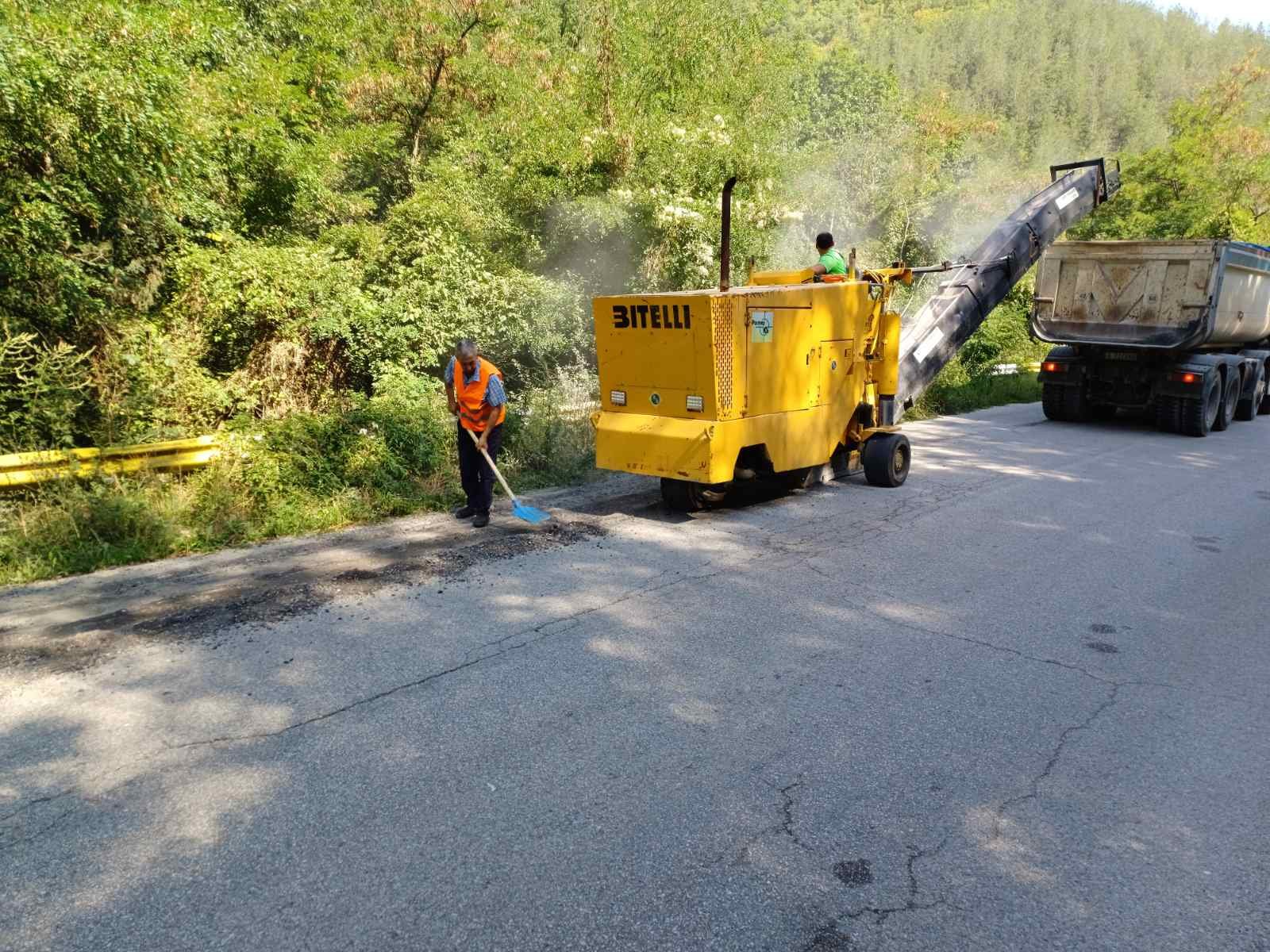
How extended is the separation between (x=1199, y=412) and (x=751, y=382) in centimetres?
850

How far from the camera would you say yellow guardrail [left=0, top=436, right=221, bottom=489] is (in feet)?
20.8

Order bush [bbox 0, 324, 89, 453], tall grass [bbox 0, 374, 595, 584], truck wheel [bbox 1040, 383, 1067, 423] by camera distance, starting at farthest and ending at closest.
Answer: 1. truck wheel [bbox 1040, 383, 1067, 423]
2. bush [bbox 0, 324, 89, 453]
3. tall grass [bbox 0, 374, 595, 584]

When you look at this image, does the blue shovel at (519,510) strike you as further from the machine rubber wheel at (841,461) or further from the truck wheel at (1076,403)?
Answer: the truck wheel at (1076,403)

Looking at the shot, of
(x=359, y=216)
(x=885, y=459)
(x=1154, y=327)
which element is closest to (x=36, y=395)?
(x=885, y=459)

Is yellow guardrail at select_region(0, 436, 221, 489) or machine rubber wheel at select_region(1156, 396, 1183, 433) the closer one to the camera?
yellow guardrail at select_region(0, 436, 221, 489)

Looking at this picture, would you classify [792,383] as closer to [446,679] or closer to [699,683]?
[699,683]

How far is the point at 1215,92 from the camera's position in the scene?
2727 cm

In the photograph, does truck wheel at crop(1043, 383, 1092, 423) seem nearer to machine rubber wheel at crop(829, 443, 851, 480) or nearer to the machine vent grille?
machine rubber wheel at crop(829, 443, 851, 480)

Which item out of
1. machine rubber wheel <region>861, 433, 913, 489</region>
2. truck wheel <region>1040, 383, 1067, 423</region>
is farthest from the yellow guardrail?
truck wheel <region>1040, 383, 1067, 423</region>

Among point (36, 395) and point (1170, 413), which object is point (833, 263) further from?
point (1170, 413)

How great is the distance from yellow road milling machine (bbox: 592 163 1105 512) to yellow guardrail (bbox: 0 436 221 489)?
3325 millimetres

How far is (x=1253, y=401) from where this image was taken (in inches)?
555

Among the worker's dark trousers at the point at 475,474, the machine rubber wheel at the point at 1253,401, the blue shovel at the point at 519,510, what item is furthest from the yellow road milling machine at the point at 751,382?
the machine rubber wheel at the point at 1253,401

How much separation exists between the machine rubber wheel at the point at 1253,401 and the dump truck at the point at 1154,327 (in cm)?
4
